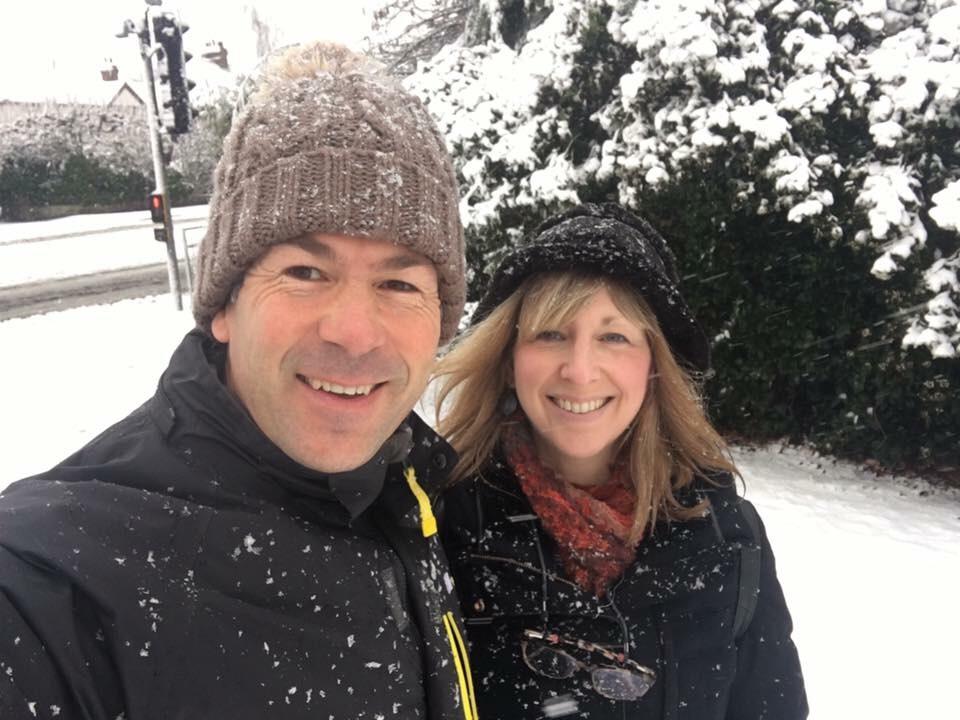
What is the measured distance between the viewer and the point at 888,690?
11.7ft

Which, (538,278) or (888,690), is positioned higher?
(538,278)

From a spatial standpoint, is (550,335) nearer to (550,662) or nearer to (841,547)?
(550,662)

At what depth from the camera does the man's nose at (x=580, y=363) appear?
1.87 meters

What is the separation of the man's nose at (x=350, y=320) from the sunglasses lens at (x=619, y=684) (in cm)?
92

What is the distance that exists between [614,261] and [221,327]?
0.96m

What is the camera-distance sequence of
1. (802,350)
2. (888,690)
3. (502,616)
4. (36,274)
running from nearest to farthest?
(502,616) < (888,690) < (802,350) < (36,274)

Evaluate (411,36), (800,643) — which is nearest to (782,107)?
(800,643)

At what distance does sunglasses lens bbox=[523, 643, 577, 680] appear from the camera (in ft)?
5.28

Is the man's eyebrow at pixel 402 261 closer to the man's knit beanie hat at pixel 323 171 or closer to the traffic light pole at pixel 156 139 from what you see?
the man's knit beanie hat at pixel 323 171

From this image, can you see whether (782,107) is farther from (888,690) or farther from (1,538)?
(1,538)

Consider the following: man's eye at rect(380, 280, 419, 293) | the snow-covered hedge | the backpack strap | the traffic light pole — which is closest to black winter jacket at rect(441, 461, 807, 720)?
the backpack strap

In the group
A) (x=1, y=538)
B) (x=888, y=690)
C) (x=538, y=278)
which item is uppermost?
(x=538, y=278)

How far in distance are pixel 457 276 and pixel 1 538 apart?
937 millimetres

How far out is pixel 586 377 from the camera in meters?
1.87
